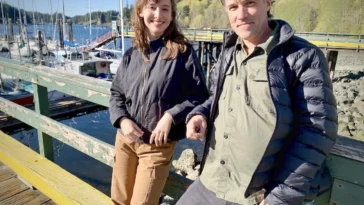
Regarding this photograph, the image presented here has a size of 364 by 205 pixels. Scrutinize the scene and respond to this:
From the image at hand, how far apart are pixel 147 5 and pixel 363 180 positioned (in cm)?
145

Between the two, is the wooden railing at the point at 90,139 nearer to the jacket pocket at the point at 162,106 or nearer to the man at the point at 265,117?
the man at the point at 265,117

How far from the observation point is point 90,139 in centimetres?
248

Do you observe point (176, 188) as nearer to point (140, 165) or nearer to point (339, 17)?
point (140, 165)

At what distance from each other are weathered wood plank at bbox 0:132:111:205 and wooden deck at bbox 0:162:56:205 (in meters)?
0.17

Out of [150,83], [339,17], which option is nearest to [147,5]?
[150,83]

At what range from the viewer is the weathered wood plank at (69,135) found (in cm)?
238

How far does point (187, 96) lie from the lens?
1.78 meters

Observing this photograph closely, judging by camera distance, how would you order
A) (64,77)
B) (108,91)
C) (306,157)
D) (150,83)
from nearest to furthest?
(306,157) < (150,83) < (108,91) < (64,77)

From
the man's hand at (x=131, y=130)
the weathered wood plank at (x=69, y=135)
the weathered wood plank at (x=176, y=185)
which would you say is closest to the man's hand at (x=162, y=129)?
the man's hand at (x=131, y=130)

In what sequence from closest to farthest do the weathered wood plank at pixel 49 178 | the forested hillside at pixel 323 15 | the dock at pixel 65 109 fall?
the weathered wood plank at pixel 49 178, the dock at pixel 65 109, the forested hillside at pixel 323 15

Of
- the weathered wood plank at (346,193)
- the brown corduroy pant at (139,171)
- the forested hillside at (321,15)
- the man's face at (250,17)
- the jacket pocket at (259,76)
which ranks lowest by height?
the brown corduroy pant at (139,171)

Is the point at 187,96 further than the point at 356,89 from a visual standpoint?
No

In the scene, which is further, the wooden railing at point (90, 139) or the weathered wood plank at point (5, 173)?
the weathered wood plank at point (5, 173)

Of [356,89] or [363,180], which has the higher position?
[363,180]
